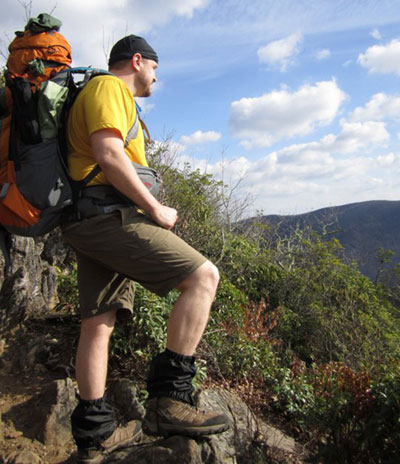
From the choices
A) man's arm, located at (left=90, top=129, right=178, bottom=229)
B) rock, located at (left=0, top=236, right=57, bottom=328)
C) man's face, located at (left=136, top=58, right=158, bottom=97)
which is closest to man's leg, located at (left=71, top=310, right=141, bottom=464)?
man's arm, located at (left=90, top=129, right=178, bottom=229)

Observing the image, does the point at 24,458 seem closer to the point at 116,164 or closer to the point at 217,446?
the point at 217,446

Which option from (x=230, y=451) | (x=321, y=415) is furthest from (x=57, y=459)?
(x=321, y=415)

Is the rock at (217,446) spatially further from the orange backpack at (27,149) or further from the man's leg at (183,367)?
the orange backpack at (27,149)

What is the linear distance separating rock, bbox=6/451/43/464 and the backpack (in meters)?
1.43

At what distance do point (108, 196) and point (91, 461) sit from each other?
1389 mm

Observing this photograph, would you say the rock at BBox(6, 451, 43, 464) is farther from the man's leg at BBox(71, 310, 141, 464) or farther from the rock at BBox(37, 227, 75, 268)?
the rock at BBox(37, 227, 75, 268)

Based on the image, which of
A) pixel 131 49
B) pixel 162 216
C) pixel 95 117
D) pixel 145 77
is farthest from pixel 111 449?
pixel 131 49

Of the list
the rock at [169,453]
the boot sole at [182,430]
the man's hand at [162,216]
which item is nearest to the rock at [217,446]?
the rock at [169,453]

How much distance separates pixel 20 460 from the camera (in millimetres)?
2400

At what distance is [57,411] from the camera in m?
2.83

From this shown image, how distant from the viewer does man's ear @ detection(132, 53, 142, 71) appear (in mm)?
2277

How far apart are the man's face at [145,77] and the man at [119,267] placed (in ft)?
0.98

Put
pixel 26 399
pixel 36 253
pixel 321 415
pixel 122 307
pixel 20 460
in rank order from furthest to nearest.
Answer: pixel 36 253 < pixel 26 399 < pixel 321 415 < pixel 20 460 < pixel 122 307

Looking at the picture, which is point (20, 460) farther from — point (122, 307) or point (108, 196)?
point (108, 196)
